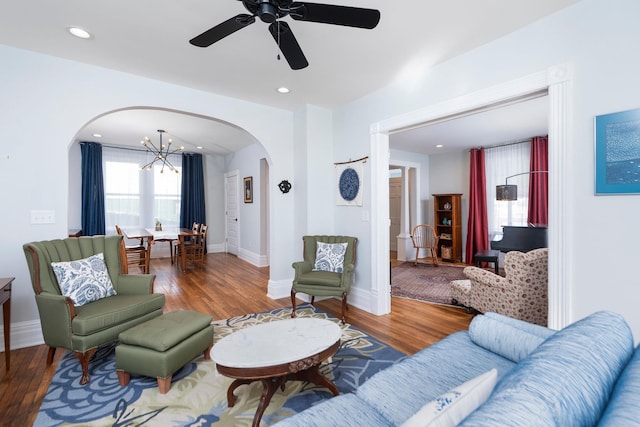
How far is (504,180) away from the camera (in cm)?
606

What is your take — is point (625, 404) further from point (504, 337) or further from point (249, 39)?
point (249, 39)

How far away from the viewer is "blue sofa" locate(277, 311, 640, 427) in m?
0.65

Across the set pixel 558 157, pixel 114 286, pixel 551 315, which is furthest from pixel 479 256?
pixel 114 286

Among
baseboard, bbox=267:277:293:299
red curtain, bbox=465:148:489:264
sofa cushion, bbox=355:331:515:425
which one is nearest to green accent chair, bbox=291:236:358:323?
baseboard, bbox=267:277:293:299

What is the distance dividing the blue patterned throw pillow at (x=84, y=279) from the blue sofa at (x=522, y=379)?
7.59ft

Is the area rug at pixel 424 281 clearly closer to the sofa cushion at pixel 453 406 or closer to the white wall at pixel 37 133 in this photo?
the sofa cushion at pixel 453 406

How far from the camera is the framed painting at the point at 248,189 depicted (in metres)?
6.77

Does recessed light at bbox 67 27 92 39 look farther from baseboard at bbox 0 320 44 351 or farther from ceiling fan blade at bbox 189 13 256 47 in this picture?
baseboard at bbox 0 320 44 351

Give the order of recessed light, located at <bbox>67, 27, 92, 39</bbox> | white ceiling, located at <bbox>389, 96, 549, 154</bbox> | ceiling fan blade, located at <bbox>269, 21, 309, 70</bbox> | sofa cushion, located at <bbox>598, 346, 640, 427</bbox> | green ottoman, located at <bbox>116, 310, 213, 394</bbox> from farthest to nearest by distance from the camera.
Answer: white ceiling, located at <bbox>389, 96, 549, 154</bbox>
recessed light, located at <bbox>67, 27, 92, 39</bbox>
green ottoman, located at <bbox>116, 310, 213, 394</bbox>
ceiling fan blade, located at <bbox>269, 21, 309, 70</bbox>
sofa cushion, located at <bbox>598, 346, 640, 427</bbox>

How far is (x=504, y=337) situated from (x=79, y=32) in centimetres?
379

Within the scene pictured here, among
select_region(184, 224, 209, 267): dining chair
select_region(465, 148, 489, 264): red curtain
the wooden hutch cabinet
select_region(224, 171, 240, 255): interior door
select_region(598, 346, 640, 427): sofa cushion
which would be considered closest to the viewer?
select_region(598, 346, 640, 427): sofa cushion

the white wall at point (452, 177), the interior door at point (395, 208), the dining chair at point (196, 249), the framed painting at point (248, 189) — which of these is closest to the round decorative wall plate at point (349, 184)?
the framed painting at point (248, 189)

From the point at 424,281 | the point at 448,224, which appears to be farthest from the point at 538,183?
the point at 424,281

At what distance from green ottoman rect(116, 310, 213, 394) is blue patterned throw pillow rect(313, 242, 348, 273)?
5.65ft
